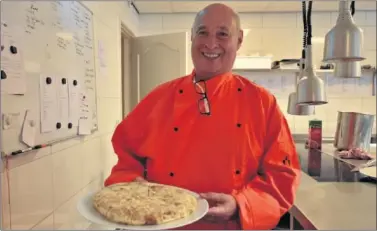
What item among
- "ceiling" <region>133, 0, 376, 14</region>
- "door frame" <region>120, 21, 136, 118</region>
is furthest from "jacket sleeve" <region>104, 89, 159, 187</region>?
"ceiling" <region>133, 0, 376, 14</region>

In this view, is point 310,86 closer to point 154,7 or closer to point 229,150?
point 229,150

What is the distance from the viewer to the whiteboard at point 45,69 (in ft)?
1.99

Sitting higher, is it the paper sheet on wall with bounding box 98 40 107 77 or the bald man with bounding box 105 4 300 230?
the paper sheet on wall with bounding box 98 40 107 77

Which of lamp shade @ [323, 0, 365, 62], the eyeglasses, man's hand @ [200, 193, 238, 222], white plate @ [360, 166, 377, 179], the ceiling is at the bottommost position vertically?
white plate @ [360, 166, 377, 179]

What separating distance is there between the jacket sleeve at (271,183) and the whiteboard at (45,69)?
16.3 inches

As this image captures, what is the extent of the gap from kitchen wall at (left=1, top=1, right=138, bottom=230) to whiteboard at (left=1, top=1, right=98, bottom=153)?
1.8 inches

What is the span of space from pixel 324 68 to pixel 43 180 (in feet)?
5.75

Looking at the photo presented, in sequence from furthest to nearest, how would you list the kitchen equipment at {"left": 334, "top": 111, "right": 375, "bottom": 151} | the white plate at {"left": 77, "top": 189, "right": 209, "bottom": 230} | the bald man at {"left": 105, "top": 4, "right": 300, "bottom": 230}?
the kitchen equipment at {"left": 334, "top": 111, "right": 375, "bottom": 151}
the bald man at {"left": 105, "top": 4, "right": 300, "bottom": 230}
the white plate at {"left": 77, "top": 189, "right": 209, "bottom": 230}

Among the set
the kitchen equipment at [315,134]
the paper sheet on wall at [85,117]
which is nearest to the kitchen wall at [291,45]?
the kitchen equipment at [315,134]

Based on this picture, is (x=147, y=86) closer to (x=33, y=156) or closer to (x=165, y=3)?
(x=165, y=3)

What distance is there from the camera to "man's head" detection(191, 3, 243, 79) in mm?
554

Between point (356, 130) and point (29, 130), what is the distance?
3.82 feet

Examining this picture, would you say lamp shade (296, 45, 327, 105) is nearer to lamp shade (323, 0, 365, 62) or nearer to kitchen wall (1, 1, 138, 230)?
lamp shade (323, 0, 365, 62)

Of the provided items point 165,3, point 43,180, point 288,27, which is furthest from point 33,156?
point 288,27
